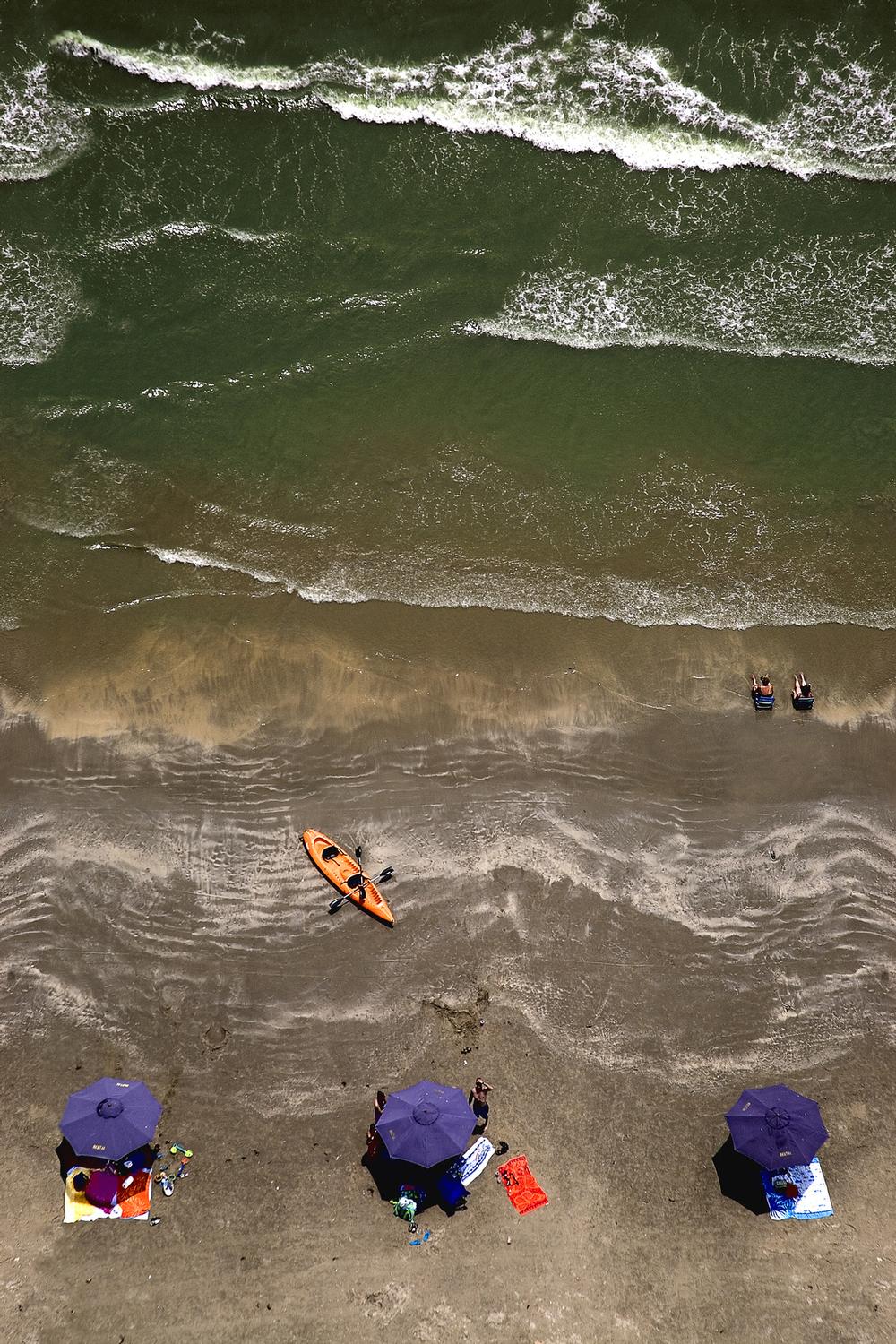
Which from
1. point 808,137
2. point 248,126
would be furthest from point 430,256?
point 808,137

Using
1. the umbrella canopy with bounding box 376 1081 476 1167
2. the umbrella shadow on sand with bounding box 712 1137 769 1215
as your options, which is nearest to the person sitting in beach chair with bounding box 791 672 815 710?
the umbrella shadow on sand with bounding box 712 1137 769 1215

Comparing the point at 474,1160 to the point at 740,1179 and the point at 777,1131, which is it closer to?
the point at 740,1179

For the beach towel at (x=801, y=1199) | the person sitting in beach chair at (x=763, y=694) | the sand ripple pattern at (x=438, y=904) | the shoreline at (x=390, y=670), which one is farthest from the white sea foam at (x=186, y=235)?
the beach towel at (x=801, y=1199)

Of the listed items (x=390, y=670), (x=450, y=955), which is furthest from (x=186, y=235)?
(x=450, y=955)

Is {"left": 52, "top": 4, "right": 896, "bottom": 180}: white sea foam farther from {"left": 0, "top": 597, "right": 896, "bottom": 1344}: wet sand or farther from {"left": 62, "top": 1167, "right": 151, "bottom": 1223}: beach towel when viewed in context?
{"left": 62, "top": 1167, "right": 151, "bottom": 1223}: beach towel

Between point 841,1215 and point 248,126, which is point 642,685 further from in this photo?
point 248,126

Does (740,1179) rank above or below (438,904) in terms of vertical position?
below

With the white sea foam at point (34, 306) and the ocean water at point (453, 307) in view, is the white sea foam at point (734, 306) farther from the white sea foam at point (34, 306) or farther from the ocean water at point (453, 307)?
the white sea foam at point (34, 306)
